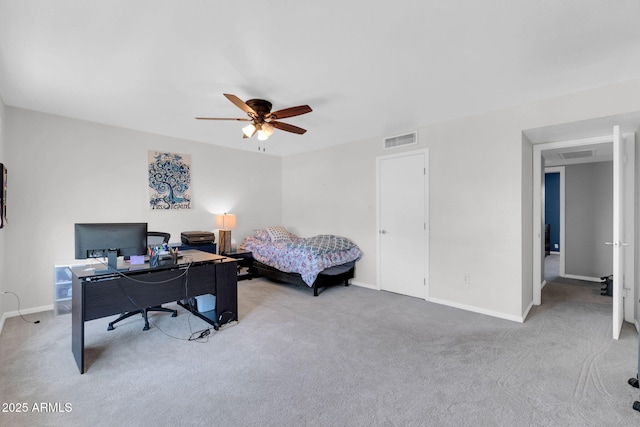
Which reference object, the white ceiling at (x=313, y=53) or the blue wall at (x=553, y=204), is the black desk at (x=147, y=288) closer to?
the white ceiling at (x=313, y=53)

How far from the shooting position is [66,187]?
3.67 metres

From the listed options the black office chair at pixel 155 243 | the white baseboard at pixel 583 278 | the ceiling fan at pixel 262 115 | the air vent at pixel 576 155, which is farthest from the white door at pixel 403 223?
the white baseboard at pixel 583 278

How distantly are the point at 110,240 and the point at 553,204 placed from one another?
8935 mm

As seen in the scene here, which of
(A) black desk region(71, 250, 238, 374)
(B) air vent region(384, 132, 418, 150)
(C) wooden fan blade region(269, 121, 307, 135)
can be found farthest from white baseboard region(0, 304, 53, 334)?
(B) air vent region(384, 132, 418, 150)

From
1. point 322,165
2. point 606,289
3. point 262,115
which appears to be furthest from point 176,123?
point 606,289

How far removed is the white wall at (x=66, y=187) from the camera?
338 centimetres

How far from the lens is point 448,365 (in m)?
2.29

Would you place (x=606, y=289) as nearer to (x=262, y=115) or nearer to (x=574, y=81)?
(x=574, y=81)

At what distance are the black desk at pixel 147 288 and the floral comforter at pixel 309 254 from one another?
1301 mm

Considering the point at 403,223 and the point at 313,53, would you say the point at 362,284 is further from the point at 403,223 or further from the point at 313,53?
the point at 313,53

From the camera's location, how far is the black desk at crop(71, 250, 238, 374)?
2264 millimetres

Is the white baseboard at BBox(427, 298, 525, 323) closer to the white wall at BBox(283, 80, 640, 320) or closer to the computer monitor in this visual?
the white wall at BBox(283, 80, 640, 320)

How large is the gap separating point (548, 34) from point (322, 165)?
12.2ft

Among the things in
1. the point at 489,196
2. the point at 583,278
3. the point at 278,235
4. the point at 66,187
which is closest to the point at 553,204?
the point at 583,278
